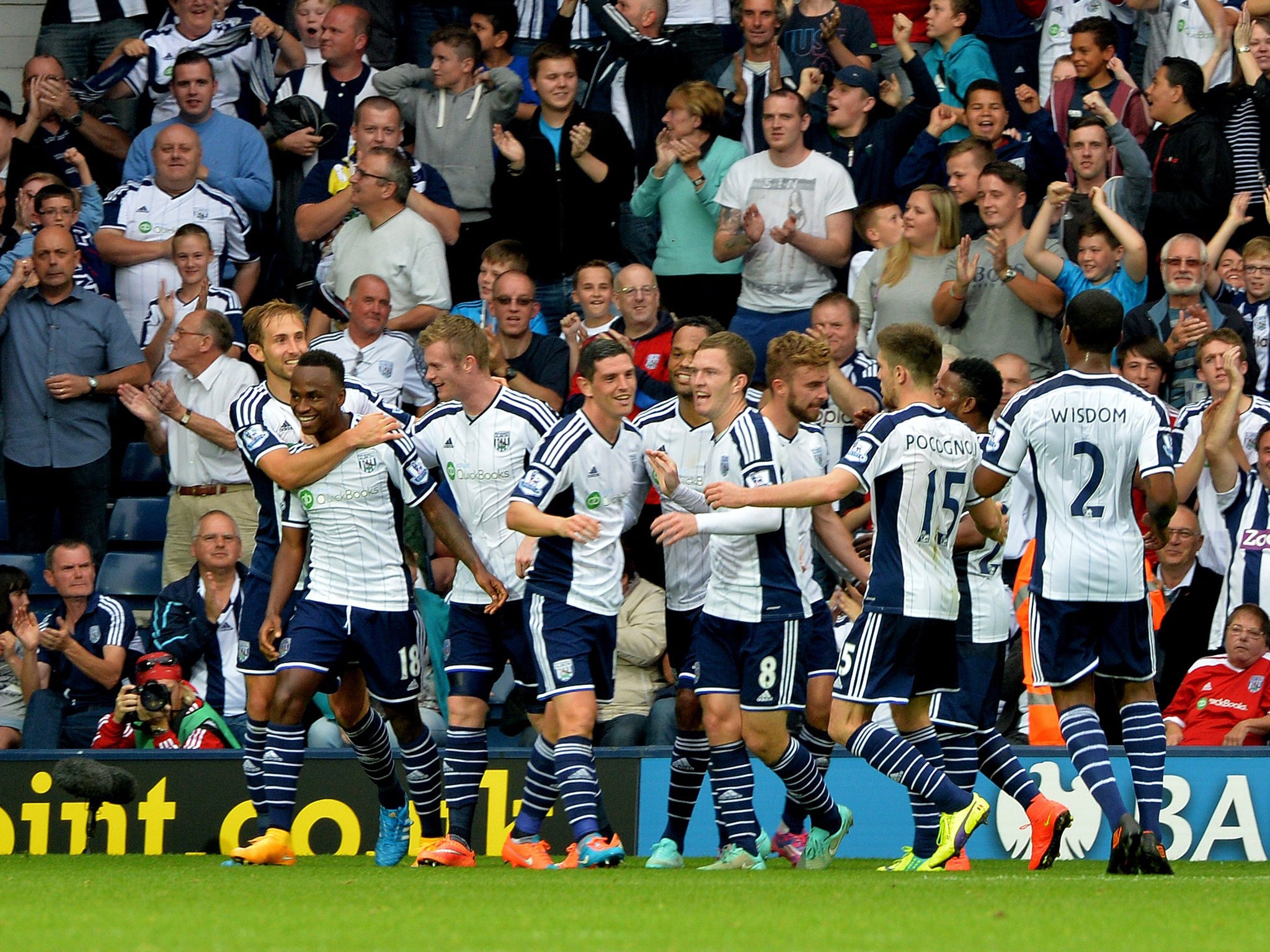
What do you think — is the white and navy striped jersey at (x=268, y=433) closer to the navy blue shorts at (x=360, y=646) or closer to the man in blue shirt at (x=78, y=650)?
the navy blue shorts at (x=360, y=646)

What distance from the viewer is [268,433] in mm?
Result: 8609

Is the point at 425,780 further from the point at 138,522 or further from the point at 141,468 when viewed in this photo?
the point at 141,468

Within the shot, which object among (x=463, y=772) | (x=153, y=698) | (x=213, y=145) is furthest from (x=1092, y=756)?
(x=213, y=145)

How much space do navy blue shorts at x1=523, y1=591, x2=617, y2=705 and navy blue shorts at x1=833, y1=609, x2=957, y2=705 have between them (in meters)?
1.08

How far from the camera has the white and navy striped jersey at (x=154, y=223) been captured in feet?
43.6

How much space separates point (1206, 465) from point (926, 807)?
394 cm

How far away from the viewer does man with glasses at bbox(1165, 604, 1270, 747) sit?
9.84 metres

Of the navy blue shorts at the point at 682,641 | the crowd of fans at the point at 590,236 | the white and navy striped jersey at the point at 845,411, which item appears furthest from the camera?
the white and navy striped jersey at the point at 845,411

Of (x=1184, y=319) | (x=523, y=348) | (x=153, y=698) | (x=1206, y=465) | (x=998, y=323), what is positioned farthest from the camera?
(x=523, y=348)

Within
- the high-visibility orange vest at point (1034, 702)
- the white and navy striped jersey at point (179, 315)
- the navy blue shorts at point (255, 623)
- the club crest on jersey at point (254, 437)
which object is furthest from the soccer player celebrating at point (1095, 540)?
the white and navy striped jersey at point (179, 315)

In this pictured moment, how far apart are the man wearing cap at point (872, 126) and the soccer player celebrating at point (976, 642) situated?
465 centimetres

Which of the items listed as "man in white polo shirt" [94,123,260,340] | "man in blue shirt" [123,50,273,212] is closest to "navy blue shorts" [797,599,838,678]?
"man in white polo shirt" [94,123,260,340]

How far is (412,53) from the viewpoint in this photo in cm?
1520

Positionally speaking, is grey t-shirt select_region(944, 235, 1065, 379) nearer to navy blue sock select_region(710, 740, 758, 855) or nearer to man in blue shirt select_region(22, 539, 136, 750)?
navy blue sock select_region(710, 740, 758, 855)
